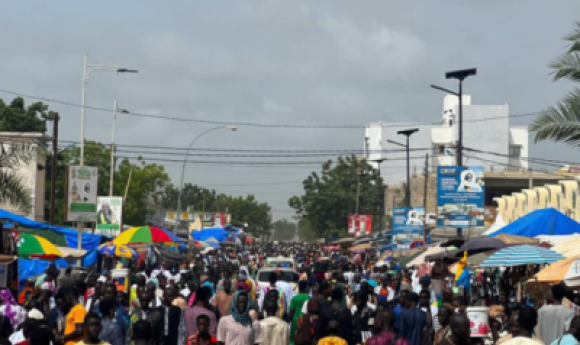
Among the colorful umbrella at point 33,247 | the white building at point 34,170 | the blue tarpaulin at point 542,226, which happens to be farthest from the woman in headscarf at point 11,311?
the white building at point 34,170

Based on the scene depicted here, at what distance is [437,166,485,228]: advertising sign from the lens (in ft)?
96.1

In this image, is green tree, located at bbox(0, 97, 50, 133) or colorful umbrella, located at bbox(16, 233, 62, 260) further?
green tree, located at bbox(0, 97, 50, 133)

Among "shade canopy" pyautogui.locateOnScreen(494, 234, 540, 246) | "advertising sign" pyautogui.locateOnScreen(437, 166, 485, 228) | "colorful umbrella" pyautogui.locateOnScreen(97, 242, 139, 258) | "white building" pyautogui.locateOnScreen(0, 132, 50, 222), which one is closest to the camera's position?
"shade canopy" pyautogui.locateOnScreen(494, 234, 540, 246)

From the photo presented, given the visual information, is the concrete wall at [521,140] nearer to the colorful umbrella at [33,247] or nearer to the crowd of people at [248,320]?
the colorful umbrella at [33,247]

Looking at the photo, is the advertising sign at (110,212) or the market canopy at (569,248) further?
the advertising sign at (110,212)

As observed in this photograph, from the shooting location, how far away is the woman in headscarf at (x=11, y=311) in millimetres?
14589

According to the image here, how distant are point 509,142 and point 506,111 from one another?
13.3 ft

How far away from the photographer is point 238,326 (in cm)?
1312

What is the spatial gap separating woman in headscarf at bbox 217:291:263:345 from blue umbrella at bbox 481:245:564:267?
6524 millimetres

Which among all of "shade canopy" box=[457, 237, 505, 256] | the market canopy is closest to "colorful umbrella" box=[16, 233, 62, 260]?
"shade canopy" box=[457, 237, 505, 256]

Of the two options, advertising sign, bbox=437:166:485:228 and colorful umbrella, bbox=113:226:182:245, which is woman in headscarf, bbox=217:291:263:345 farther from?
advertising sign, bbox=437:166:485:228

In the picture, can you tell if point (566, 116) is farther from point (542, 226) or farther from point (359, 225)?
point (359, 225)

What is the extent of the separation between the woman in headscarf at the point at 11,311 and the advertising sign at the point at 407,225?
3320 centimetres

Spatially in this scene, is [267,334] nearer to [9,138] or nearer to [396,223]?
[396,223]
